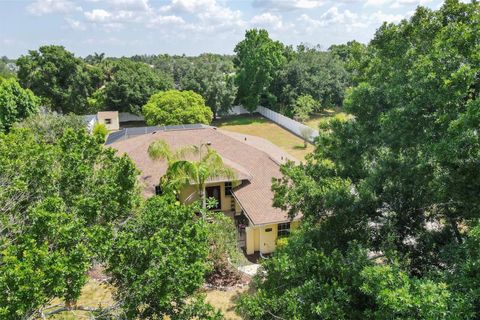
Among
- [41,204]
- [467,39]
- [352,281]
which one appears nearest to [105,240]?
[41,204]

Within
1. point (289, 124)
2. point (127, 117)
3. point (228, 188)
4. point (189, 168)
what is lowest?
point (228, 188)

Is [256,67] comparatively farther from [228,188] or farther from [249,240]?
[249,240]

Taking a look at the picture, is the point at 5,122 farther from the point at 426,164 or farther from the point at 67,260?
the point at 426,164

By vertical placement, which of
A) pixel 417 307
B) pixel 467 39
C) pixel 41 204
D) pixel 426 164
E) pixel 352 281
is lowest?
pixel 352 281

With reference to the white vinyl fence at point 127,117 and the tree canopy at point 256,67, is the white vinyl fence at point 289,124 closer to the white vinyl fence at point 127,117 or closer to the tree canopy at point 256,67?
the tree canopy at point 256,67

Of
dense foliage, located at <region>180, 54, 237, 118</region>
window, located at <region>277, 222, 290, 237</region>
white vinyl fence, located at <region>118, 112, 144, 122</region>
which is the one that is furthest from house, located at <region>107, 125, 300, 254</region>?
white vinyl fence, located at <region>118, 112, 144, 122</region>

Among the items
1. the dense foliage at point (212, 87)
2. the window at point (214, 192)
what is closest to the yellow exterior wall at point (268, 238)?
the window at point (214, 192)

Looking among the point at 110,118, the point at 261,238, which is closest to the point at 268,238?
the point at 261,238
